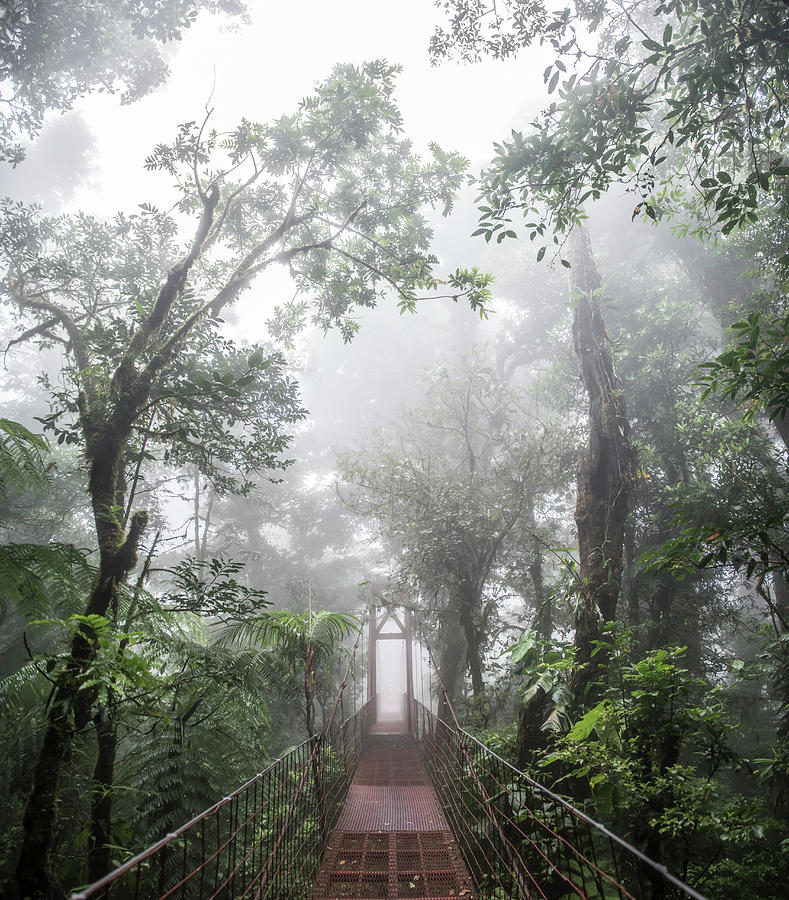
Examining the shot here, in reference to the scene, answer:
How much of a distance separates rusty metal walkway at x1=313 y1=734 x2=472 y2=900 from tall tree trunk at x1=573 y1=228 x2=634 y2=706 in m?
1.39

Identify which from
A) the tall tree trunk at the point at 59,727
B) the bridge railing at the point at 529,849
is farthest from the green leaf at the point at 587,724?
the tall tree trunk at the point at 59,727

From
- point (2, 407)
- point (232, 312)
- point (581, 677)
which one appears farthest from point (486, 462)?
point (2, 407)

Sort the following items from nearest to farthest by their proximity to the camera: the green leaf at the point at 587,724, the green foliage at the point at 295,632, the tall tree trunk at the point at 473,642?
the green leaf at the point at 587,724 → the green foliage at the point at 295,632 → the tall tree trunk at the point at 473,642

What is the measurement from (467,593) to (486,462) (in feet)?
9.10

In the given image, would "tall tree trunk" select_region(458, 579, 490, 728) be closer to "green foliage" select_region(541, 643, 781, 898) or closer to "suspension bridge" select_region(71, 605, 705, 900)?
"suspension bridge" select_region(71, 605, 705, 900)

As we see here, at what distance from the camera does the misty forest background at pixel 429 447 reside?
2.12 m

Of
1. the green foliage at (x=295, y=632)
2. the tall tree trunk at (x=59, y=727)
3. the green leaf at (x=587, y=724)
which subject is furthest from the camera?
the green foliage at (x=295, y=632)

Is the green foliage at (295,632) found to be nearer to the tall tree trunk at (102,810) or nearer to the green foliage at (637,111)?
the tall tree trunk at (102,810)

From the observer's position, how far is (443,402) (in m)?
8.89

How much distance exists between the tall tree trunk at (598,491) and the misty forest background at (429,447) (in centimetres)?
3

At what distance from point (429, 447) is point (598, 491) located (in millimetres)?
5018

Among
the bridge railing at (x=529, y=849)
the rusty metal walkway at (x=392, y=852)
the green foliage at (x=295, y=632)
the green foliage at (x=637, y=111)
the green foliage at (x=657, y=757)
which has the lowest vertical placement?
the rusty metal walkway at (x=392, y=852)

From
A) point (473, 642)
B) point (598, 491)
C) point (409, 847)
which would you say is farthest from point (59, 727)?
point (473, 642)

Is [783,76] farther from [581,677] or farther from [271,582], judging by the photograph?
[271,582]
